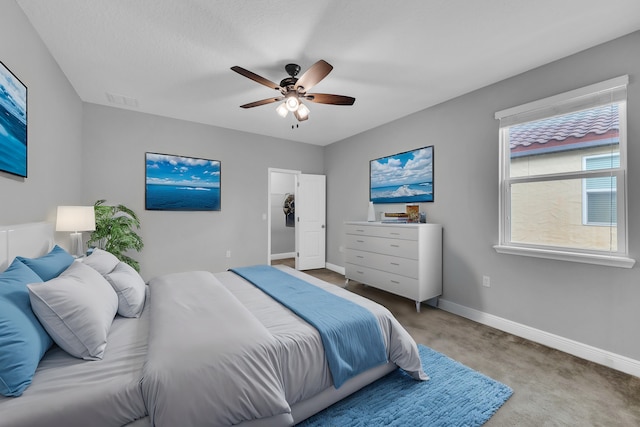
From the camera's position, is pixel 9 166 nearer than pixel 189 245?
Yes

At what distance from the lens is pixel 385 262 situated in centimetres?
368

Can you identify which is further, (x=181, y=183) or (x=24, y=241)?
(x=181, y=183)

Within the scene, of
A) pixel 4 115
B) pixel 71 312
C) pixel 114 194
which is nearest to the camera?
pixel 71 312

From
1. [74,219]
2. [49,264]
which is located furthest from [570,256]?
[74,219]

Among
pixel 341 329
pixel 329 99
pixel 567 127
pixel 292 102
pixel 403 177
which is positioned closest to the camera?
pixel 341 329

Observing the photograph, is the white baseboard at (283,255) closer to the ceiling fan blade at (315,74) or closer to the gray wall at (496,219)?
the gray wall at (496,219)

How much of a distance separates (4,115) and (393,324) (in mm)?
2805

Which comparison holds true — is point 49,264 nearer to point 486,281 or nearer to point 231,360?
point 231,360

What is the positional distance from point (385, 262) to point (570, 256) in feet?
6.10

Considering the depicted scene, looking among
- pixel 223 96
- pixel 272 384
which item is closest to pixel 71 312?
pixel 272 384

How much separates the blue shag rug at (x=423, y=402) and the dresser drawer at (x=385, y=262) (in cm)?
135

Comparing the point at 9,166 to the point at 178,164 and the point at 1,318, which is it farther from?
the point at 178,164

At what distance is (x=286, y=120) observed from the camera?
4.21 meters

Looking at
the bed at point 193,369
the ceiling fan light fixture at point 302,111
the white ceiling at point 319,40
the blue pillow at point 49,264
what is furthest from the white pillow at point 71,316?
the ceiling fan light fixture at point 302,111
